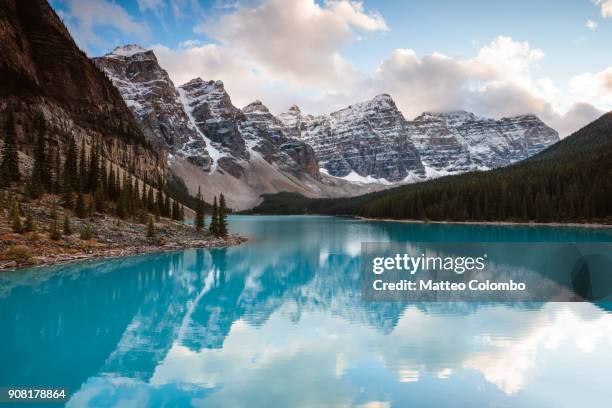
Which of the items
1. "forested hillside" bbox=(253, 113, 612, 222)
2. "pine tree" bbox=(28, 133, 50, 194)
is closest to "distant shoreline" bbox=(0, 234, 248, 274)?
"pine tree" bbox=(28, 133, 50, 194)

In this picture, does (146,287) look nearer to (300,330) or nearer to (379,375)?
(300,330)

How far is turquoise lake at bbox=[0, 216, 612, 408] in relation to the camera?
12.3m

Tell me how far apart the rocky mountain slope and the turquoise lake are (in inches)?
1828

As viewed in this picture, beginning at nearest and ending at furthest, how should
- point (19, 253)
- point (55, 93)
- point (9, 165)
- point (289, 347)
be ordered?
point (289, 347) < point (19, 253) < point (9, 165) < point (55, 93)

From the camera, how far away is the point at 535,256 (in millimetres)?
44594

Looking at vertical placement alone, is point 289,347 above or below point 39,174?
below

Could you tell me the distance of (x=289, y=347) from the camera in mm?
16516

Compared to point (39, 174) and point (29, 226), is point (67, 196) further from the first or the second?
point (29, 226)

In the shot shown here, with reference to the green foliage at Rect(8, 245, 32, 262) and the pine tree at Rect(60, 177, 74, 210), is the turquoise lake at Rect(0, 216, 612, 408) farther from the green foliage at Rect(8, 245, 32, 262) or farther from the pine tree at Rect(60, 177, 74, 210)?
Result: the pine tree at Rect(60, 177, 74, 210)

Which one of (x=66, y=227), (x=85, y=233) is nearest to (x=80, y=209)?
(x=85, y=233)

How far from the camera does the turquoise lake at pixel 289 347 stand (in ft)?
40.3

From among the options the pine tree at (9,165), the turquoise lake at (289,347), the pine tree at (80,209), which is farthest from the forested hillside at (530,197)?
the pine tree at (9,165)

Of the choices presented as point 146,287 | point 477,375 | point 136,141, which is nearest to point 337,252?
point 146,287

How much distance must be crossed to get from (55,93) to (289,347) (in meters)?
107
